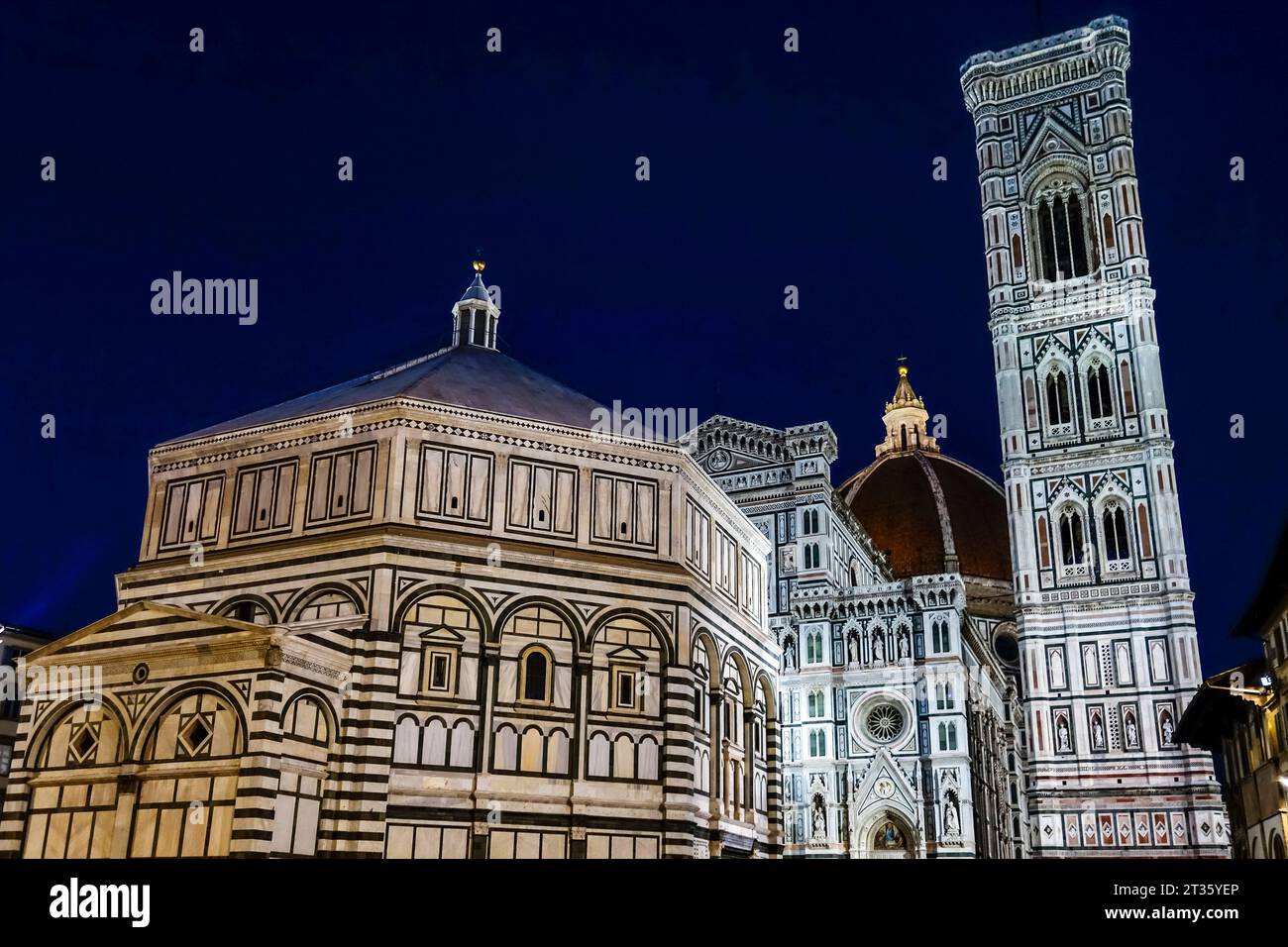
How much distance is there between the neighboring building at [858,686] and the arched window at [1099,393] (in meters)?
11.3

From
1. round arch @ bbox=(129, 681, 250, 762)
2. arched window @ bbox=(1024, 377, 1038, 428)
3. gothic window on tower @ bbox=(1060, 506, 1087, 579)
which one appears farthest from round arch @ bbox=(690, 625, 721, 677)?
arched window @ bbox=(1024, 377, 1038, 428)

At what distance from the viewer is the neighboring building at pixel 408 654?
2256 centimetres

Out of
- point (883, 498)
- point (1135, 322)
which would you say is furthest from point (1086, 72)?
point (883, 498)

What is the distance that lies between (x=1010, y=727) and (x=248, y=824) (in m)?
50.6

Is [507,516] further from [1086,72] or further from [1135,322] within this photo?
[1086,72]

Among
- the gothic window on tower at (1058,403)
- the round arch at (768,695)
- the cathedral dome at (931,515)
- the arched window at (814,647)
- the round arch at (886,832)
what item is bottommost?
the round arch at (886,832)

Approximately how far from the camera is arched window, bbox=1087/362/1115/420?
52.5m

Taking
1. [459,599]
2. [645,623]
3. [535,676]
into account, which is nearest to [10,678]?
[459,599]

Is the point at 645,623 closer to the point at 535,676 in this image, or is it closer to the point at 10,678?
the point at 535,676

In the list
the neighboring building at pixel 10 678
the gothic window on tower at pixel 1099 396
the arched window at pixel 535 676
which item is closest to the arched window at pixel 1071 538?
the gothic window on tower at pixel 1099 396

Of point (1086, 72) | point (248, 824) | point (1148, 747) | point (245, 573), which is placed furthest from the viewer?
point (1086, 72)

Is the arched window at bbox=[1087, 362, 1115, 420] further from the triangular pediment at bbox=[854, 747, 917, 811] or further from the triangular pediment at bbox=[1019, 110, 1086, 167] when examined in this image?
the triangular pediment at bbox=[854, 747, 917, 811]

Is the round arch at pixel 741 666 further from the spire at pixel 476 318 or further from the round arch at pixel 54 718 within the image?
the round arch at pixel 54 718
